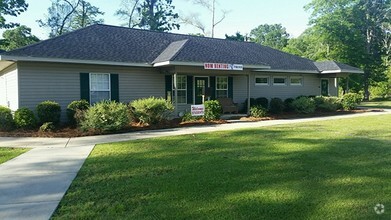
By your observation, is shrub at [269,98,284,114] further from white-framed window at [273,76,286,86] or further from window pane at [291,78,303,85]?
window pane at [291,78,303,85]

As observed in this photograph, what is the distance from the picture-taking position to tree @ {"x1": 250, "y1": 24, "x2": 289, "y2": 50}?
98.2 m

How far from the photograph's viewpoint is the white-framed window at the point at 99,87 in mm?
14812

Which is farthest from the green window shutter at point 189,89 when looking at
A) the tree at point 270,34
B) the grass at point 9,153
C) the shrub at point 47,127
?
the tree at point 270,34

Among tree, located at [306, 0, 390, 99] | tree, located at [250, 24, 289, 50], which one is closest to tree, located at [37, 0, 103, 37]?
tree, located at [306, 0, 390, 99]

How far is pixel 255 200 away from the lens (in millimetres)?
4258

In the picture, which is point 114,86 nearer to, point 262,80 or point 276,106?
point 276,106

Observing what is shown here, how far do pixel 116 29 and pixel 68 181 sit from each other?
47.9 feet

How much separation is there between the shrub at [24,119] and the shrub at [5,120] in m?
0.26

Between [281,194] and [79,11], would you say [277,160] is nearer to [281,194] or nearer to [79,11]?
[281,194]

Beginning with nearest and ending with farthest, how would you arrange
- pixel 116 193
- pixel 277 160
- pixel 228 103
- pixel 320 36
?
pixel 116 193 → pixel 277 160 → pixel 228 103 → pixel 320 36

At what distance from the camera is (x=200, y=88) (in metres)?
18.1

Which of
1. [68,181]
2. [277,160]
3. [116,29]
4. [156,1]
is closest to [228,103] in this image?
[116,29]

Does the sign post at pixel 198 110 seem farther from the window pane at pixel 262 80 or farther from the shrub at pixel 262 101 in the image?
the window pane at pixel 262 80

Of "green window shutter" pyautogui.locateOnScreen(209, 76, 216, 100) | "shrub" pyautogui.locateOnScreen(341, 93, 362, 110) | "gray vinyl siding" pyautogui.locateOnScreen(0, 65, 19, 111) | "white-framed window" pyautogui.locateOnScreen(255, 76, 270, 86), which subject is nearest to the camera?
"gray vinyl siding" pyautogui.locateOnScreen(0, 65, 19, 111)
